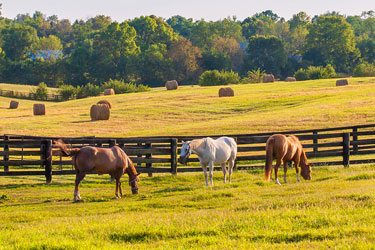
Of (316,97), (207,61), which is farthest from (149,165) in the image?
(207,61)

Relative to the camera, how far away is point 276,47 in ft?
386

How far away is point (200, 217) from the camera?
10641mm

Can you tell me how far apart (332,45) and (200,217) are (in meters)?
113

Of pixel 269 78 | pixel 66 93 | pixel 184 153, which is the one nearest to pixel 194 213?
pixel 184 153

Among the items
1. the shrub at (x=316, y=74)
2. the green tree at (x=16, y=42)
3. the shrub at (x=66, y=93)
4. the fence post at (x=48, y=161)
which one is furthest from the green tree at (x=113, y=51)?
the fence post at (x=48, y=161)

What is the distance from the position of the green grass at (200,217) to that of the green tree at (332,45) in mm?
104216

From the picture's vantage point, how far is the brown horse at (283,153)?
16.5m

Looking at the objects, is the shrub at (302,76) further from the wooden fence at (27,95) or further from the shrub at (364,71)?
the wooden fence at (27,95)

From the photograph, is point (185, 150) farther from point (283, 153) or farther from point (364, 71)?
point (364, 71)

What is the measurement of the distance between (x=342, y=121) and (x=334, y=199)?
26.7 meters

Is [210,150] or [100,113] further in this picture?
[100,113]

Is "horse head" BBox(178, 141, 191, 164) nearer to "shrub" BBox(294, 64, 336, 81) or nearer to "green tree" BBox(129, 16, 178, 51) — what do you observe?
"shrub" BBox(294, 64, 336, 81)

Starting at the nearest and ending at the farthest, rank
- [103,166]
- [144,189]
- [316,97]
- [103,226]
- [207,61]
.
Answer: [103,226]
[103,166]
[144,189]
[316,97]
[207,61]

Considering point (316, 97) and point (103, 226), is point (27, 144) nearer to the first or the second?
point (103, 226)
